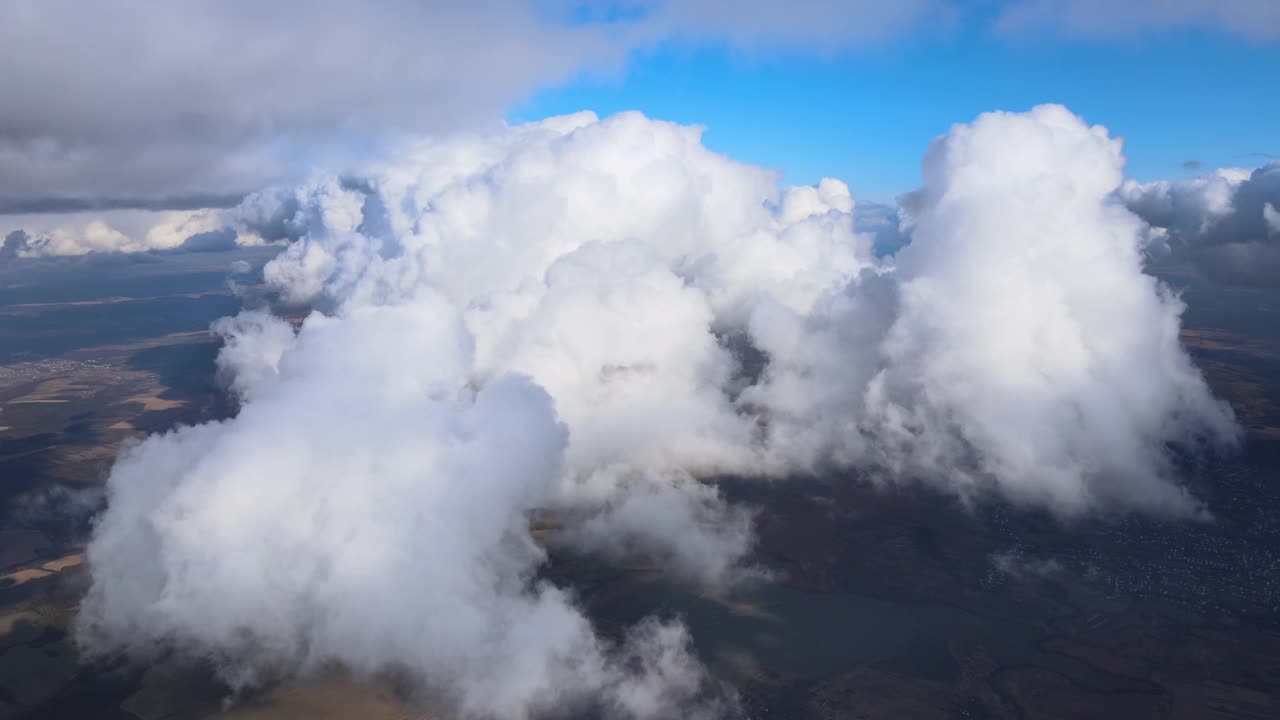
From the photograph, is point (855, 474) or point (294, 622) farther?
point (855, 474)

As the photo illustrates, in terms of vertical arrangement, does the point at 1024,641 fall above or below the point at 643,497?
below

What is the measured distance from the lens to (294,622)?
111 meters

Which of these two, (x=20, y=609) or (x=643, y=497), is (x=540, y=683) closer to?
(x=643, y=497)

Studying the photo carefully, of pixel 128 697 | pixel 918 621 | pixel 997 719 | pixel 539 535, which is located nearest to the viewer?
pixel 997 719

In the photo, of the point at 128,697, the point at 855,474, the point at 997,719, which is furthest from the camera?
the point at 855,474

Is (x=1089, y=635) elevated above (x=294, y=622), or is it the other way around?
(x=294, y=622)

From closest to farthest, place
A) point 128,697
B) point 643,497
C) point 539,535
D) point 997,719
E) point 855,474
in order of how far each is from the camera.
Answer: point 997,719, point 128,697, point 539,535, point 643,497, point 855,474

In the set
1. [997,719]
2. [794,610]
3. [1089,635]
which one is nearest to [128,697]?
[794,610]

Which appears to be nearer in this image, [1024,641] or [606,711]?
[606,711]

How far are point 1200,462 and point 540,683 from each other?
18906cm

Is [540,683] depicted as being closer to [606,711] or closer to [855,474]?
[606,711]

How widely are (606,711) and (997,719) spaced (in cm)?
5148

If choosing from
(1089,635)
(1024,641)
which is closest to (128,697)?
(1024,641)

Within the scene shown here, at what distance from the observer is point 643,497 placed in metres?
174
